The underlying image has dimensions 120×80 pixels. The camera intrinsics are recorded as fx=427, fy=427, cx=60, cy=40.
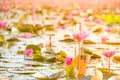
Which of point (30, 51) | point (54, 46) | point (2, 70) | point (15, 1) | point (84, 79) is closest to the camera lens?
point (84, 79)

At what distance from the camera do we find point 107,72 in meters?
2.71

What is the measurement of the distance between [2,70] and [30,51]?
18.2 inches

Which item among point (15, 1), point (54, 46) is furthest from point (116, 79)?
point (15, 1)

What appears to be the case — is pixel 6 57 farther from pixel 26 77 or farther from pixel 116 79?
pixel 116 79

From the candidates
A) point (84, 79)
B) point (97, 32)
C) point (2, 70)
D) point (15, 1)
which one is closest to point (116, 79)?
point (84, 79)

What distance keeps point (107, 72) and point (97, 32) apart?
132 inches

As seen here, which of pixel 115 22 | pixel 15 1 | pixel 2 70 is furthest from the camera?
pixel 15 1

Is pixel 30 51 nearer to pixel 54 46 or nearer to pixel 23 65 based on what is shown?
pixel 23 65

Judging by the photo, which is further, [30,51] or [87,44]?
[87,44]

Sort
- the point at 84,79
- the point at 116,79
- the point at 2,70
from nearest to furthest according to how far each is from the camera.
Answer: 1. the point at 116,79
2. the point at 84,79
3. the point at 2,70

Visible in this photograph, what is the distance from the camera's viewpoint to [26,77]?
2.80 metres

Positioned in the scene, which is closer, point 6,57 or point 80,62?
point 80,62

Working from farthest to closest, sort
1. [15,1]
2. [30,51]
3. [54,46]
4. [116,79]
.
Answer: [15,1], [54,46], [30,51], [116,79]

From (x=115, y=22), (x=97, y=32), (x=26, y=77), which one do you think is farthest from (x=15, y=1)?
(x=26, y=77)
